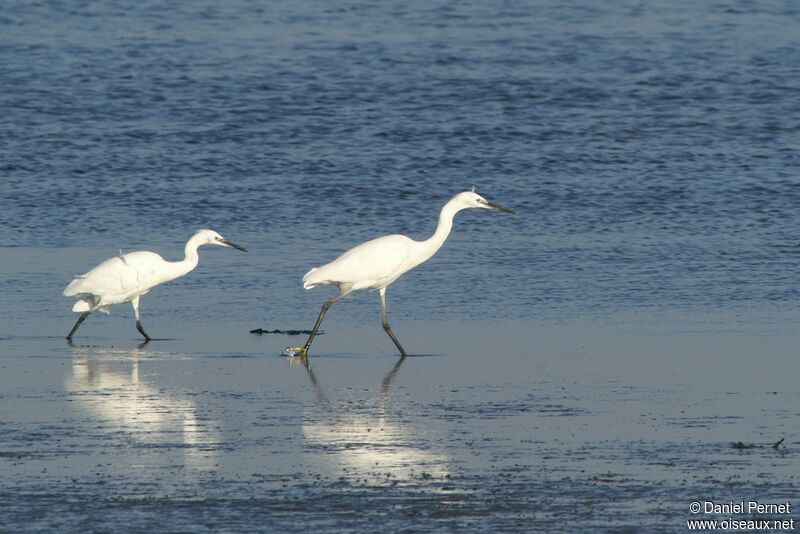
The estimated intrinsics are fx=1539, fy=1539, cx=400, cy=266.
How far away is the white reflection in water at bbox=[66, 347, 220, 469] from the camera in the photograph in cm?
801

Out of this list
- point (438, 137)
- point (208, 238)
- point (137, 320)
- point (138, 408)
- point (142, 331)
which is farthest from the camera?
point (438, 137)

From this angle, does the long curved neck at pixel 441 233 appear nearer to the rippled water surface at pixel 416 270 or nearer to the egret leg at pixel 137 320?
the rippled water surface at pixel 416 270

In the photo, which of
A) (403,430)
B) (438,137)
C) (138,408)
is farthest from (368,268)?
(438,137)

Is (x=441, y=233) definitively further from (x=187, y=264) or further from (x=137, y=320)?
(x=137, y=320)

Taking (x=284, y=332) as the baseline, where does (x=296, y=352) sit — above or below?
below

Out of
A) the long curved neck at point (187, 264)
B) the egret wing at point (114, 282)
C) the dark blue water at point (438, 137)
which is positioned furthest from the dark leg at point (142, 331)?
the dark blue water at point (438, 137)

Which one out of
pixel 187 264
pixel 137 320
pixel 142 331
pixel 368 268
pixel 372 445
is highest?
pixel 187 264

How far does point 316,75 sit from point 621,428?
18825 millimetres

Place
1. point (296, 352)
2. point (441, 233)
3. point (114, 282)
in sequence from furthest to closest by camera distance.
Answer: point (441, 233) < point (114, 282) < point (296, 352)

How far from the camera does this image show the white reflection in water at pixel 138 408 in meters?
8.01

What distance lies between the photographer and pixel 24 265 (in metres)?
15.3

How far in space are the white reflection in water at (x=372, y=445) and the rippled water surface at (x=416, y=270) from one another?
0.03 m

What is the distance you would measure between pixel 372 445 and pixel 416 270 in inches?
287

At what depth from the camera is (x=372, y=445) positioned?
8016 millimetres
